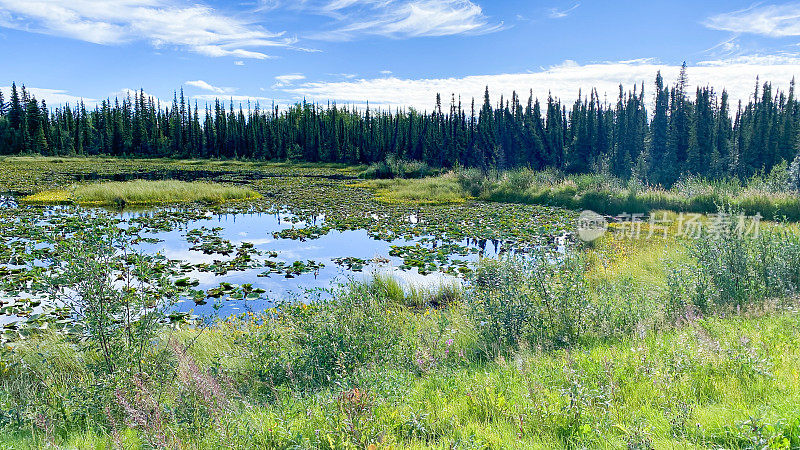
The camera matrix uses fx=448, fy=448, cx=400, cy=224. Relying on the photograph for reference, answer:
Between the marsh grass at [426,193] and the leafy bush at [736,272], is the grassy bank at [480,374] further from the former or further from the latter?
the marsh grass at [426,193]

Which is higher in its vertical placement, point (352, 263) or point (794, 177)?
point (794, 177)

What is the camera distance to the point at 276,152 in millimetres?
76062

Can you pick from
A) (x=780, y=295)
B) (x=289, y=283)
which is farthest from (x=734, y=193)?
(x=289, y=283)

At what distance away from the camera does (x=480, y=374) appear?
4.41 m

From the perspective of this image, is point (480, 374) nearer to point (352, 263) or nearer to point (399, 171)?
point (352, 263)

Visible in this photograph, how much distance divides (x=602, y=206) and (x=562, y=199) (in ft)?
7.80

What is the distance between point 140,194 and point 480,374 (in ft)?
80.0

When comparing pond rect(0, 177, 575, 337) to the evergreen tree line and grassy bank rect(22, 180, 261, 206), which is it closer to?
grassy bank rect(22, 180, 261, 206)

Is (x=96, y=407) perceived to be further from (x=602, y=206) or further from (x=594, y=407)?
(x=602, y=206)

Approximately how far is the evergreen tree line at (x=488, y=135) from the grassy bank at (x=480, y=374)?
4036cm

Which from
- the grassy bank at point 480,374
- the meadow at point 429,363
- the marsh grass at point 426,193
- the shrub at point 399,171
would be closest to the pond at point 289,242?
the meadow at point 429,363

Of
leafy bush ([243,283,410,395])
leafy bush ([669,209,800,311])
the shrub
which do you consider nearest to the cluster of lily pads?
leafy bush ([243,283,410,395])

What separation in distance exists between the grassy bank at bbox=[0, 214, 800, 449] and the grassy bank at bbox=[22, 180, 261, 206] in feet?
62.8

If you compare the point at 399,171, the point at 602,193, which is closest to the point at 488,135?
the point at 399,171
